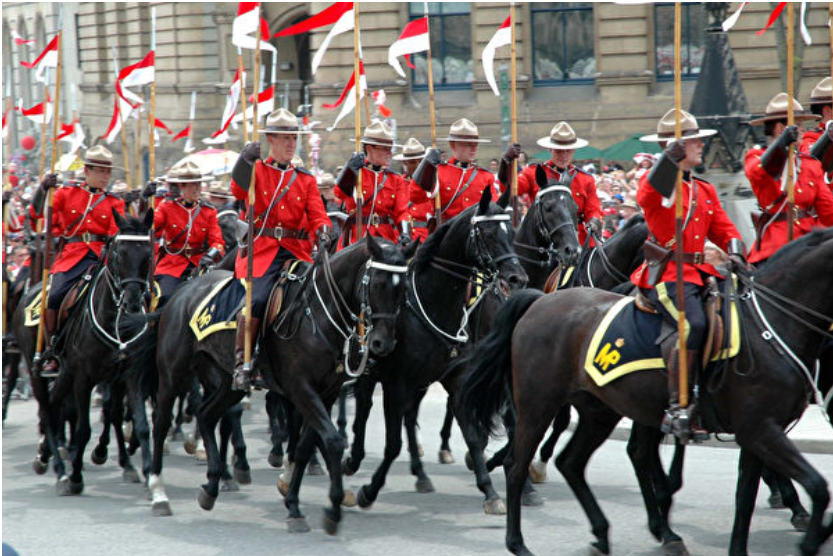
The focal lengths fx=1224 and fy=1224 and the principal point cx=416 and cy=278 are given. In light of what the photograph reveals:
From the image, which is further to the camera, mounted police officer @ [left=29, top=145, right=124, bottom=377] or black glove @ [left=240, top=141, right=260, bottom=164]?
mounted police officer @ [left=29, top=145, right=124, bottom=377]

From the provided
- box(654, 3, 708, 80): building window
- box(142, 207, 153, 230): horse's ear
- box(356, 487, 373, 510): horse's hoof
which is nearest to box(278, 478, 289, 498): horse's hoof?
box(356, 487, 373, 510): horse's hoof

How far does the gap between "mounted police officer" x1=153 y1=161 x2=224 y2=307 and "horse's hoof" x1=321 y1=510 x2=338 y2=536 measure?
14.4 ft

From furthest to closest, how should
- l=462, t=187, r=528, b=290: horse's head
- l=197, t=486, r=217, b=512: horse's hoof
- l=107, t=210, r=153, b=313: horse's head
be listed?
l=107, t=210, r=153, b=313: horse's head < l=197, t=486, r=217, b=512: horse's hoof < l=462, t=187, r=528, b=290: horse's head

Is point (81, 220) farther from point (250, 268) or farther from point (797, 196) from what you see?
point (797, 196)

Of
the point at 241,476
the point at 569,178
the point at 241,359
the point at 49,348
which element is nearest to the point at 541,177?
the point at 569,178

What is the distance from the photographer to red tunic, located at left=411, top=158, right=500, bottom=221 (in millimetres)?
11102

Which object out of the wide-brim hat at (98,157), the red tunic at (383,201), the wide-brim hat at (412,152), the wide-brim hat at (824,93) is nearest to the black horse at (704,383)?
the wide-brim hat at (824,93)

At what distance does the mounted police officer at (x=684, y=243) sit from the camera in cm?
665

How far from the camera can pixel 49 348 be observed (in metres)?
10.6

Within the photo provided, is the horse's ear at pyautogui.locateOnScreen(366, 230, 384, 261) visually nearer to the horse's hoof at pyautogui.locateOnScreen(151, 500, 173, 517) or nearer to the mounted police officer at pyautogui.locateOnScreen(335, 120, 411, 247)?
the horse's hoof at pyautogui.locateOnScreen(151, 500, 173, 517)

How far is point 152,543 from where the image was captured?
8.23 m

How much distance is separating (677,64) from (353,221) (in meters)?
5.04

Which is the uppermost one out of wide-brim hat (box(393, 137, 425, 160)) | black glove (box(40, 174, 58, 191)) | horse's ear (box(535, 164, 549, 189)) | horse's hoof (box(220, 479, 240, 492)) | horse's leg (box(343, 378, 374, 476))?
wide-brim hat (box(393, 137, 425, 160))

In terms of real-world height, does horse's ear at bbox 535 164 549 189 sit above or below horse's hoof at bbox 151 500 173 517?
above
